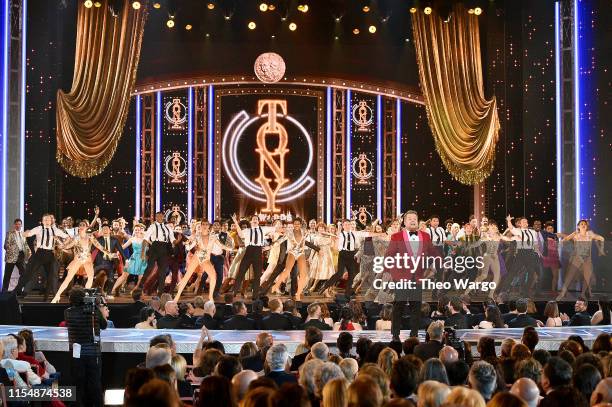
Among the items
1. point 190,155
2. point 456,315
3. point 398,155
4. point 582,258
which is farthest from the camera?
point 398,155

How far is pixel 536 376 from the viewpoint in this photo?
689cm

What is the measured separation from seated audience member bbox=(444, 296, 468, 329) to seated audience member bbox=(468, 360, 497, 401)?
20.3 feet

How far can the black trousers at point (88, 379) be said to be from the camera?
9.41m

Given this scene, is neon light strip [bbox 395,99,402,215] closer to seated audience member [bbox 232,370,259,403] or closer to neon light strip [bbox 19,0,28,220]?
neon light strip [bbox 19,0,28,220]

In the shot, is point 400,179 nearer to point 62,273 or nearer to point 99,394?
point 62,273

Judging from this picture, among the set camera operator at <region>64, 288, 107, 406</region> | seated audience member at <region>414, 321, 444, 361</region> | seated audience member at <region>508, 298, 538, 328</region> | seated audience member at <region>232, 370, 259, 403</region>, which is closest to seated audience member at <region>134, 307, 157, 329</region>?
camera operator at <region>64, 288, 107, 406</region>

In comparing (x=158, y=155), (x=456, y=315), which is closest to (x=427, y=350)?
(x=456, y=315)

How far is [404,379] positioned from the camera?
6.12 meters

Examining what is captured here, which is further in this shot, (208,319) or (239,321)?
(239,321)

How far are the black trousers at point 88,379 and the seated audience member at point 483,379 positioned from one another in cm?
442

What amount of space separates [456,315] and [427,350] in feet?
14.3

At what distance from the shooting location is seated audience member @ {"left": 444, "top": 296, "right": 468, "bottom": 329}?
12484 millimetres

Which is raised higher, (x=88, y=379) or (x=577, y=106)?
(x=577, y=106)

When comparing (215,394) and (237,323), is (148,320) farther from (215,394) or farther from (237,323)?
(215,394)
